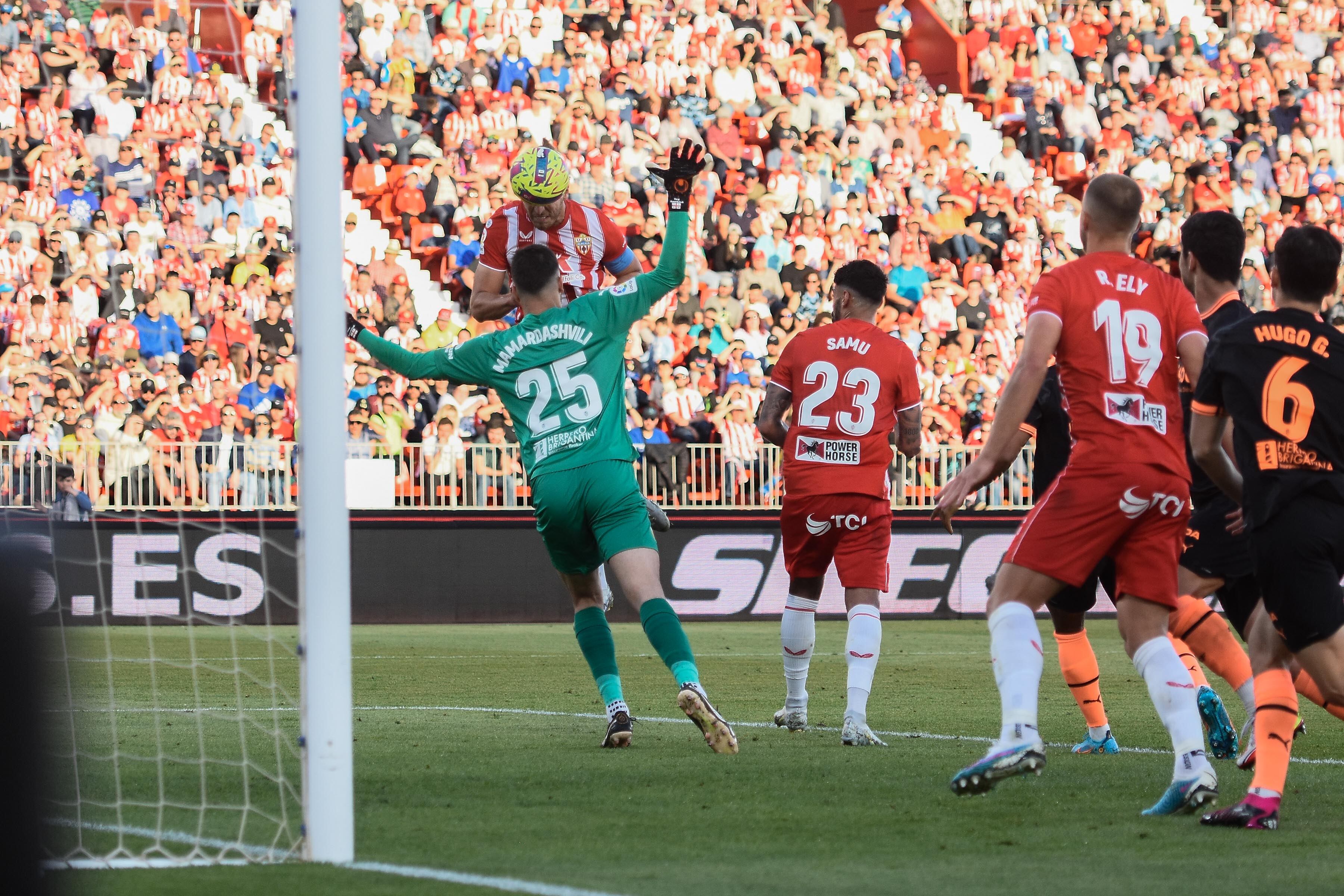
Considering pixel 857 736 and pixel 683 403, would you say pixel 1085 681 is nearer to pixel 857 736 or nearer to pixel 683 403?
pixel 857 736

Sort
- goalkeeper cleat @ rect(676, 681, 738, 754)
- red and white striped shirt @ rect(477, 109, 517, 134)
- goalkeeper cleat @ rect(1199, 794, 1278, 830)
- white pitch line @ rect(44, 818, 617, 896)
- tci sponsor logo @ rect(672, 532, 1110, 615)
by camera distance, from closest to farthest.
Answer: white pitch line @ rect(44, 818, 617, 896)
goalkeeper cleat @ rect(1199, 794, 1278, 830)
goalkeeper cleat @ rect(676, 681, 738, 754)
tci sponsor logo @ rect(672, 532, 1110, 615)
red and white striped shirt @ rect(477, 109, 517, 134)

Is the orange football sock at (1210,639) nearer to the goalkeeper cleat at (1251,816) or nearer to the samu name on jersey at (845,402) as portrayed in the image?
the samu name on jersey at (845,402)

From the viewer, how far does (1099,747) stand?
7.95 meters

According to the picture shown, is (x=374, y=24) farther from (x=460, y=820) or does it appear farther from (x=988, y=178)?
(x=460, y=820)

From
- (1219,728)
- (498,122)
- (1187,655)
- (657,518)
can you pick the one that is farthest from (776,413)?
(498,122)

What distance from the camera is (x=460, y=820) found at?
567 cm

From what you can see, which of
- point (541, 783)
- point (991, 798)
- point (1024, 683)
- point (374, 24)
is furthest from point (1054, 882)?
point (374, 24)

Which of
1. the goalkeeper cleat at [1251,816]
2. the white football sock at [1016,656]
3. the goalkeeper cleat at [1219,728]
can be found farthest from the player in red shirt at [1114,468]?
the goalkeeper cleat at [1219,728]

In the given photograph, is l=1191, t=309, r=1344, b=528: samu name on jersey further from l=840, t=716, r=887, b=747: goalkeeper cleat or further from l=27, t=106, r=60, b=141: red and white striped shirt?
l=27, t=106, r=60, b=141: red and white striped shirt

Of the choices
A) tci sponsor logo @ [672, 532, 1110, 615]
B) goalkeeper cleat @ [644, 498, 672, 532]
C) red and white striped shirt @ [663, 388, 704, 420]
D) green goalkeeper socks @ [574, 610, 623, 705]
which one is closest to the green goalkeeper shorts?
green goalkeeper socks @ [574, 610, 623, 705]

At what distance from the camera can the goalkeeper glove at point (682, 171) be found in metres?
7.11

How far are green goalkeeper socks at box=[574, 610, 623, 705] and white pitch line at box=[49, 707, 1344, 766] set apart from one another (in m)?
0.94

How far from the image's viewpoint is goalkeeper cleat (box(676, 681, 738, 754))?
7.10 meters

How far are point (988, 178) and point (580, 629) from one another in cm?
1982
